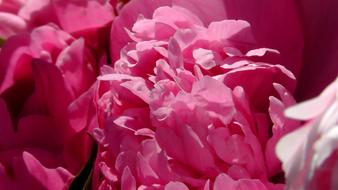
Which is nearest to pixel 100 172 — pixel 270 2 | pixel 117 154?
pixel 117 154

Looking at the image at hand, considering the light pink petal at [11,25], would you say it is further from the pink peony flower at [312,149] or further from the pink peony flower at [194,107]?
the pink peony flower at [312,149]

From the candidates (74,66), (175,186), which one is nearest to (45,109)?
(74,66)

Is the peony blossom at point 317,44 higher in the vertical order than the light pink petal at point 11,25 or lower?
higher

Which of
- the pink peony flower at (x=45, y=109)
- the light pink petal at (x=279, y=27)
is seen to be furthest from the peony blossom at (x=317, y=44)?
the pink peony flower at (x=45, y=109)

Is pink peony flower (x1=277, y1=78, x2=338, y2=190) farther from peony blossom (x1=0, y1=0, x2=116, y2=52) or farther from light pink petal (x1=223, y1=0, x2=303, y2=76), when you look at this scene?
peony blossom (x1=0, y1=0, x2=116, y2=52)

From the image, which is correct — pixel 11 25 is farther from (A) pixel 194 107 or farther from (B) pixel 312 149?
(B) pixel 312 149

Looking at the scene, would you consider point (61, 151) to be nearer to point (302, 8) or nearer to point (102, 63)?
point (102, 63)

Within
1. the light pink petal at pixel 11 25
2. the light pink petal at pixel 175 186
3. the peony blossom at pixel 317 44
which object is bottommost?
the light pink petal at pixel 11 25
